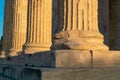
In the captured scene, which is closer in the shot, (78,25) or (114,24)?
(78,25)

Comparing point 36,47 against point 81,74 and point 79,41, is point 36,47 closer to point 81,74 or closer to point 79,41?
point 79,41

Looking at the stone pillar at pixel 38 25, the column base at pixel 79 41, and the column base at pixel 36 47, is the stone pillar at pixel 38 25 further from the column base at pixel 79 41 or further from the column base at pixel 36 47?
the column base at pixel 79 41

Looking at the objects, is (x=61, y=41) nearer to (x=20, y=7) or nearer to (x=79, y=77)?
(x=79, y=77)

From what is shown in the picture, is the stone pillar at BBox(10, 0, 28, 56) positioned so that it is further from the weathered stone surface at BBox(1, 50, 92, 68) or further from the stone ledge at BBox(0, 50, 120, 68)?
the weathered stone surface at BBox(1, 50, 92, 68)

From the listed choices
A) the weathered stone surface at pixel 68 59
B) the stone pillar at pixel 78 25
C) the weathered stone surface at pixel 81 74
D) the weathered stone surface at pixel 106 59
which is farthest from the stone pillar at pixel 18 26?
the weathered stone surface at pixel 81 74

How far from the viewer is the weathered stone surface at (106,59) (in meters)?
9.04

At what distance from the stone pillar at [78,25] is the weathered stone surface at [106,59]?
0.51 metres

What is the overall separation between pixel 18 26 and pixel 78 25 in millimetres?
11352

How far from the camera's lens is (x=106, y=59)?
9203 mm

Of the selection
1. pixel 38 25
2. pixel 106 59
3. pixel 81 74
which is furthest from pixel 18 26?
pixel 81 74

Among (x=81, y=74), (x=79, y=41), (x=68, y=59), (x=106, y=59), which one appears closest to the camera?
(x=81, y=74)

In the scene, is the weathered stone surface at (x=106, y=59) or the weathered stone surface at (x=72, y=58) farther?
the weathered stone surface at (x=106, y=59)

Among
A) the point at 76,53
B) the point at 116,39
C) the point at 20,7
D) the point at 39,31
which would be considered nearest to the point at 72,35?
the point at 76,53

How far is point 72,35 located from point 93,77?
206 cm
